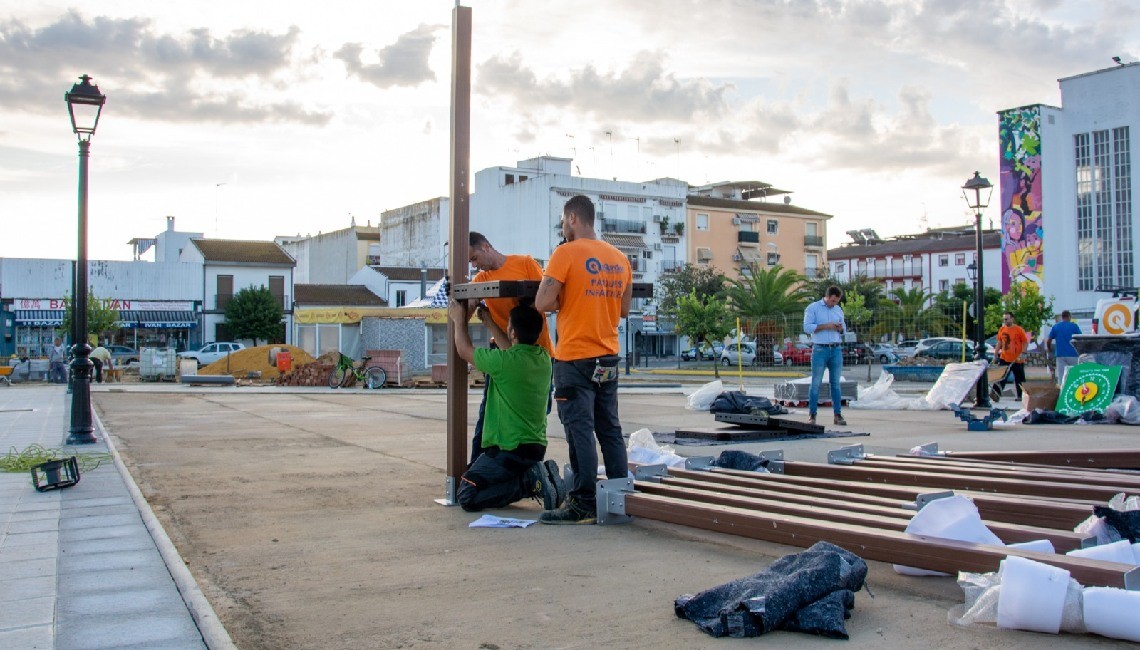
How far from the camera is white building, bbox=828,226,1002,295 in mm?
86375

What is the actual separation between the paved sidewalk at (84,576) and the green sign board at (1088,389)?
10.5 m

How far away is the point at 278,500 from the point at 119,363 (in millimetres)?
42982

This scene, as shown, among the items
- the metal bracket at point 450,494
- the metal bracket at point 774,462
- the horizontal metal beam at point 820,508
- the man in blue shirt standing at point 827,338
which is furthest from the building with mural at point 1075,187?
the metal bracket at point 450,494

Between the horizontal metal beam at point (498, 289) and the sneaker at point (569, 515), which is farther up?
the horizontal metal beam at point (498, 289)

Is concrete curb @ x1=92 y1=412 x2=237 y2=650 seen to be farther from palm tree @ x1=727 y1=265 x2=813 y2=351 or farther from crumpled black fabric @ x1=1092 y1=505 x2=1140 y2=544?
palm tree @ x1=727 y1=265 x2=813 y2=351

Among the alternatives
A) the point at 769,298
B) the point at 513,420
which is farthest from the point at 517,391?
the point at 769,298

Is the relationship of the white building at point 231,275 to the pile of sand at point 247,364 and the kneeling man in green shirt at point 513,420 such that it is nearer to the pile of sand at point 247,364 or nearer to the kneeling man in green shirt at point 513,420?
the pile of sand at point 247,364

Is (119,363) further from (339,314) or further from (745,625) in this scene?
(745,625)

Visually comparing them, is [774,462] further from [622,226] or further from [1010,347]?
[622,226]

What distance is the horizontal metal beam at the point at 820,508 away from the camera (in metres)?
3.75

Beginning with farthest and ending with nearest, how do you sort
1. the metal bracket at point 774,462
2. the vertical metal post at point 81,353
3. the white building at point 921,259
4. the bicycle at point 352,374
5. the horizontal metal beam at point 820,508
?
the white building at point 921,259 < the bicycle at point 352,374 < the vertical metal post at point 81,353 < the metal bracket at point 774,462 < the horizontal metal beam at point 820,508

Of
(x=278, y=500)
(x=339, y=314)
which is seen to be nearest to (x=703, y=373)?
(x=339, y=314)

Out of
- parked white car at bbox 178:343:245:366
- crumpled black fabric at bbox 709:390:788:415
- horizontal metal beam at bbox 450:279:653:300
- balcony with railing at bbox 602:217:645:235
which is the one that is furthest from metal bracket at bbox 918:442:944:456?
balcony with railing at bbox 602:217:645:235

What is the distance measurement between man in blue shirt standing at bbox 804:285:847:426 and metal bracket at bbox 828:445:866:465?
4.79 metres
